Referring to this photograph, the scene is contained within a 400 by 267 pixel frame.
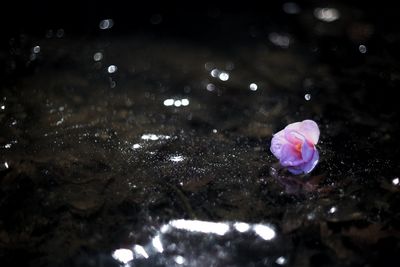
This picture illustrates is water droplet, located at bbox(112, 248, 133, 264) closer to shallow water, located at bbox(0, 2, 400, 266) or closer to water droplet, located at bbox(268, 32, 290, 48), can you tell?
shallow water, located at bbox(0, 2, 400, 266)

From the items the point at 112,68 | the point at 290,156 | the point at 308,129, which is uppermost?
the point at 308,129

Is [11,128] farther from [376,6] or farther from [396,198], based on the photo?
[376,6]

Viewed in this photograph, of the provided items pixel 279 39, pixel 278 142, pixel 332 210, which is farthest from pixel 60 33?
pixel 332 210

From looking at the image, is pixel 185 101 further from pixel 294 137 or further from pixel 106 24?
pixel 106 24

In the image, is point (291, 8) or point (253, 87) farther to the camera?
point (291, 8)

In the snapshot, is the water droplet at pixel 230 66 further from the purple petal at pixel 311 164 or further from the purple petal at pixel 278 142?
the purple petal at pixel 311 164

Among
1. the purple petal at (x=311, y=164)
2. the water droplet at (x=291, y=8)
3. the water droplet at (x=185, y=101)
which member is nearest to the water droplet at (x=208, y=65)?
the water droplet at (x=185, y=101)
